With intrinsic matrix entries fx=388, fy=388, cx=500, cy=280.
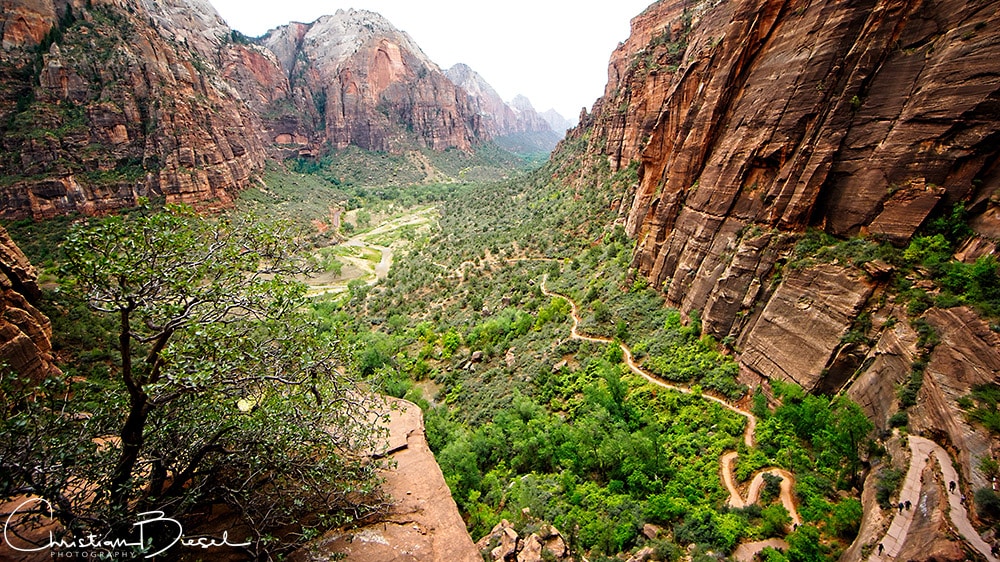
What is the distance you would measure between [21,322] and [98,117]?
201 ft

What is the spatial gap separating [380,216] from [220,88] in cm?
4942

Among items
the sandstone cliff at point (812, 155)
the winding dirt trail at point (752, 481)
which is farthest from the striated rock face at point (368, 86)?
the winding dirt trail at point (752, 481)

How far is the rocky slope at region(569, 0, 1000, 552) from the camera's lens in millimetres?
15406

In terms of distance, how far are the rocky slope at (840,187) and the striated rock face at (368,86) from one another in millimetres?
158681

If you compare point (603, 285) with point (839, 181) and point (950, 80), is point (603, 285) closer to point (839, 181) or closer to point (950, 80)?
point (839, 181)

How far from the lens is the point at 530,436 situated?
78.5ft

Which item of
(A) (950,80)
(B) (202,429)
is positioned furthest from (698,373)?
(B) (202,429)

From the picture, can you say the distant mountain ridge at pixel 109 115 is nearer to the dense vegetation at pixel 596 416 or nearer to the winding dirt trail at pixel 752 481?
the dense vegetation at pixel 596 416

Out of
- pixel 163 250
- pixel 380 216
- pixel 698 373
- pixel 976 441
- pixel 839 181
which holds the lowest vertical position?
pixel 380 216

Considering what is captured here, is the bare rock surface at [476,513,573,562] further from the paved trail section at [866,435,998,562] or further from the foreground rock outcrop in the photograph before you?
the paved trail section at [866,435,998,562]

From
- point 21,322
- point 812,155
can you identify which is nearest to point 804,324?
point 812,155

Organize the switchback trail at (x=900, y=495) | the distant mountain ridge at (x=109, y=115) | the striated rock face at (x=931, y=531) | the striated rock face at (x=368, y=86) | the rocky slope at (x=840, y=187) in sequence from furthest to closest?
the striated rock face at (x=368, y=86)
the distant mountain ridge at (x=109, y=115)
the rocky slope at (x=840, y=187)
the switchback trail at (x=900, y=495)
the striated rock face at (x=931, y=531)

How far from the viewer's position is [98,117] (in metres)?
56.6

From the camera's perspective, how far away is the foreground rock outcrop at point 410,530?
909 centimetres
